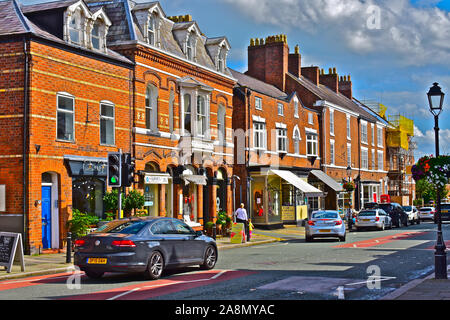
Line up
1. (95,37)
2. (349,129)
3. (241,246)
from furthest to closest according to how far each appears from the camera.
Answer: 1. (349,129)
2. (241,246)
3. (95,37)

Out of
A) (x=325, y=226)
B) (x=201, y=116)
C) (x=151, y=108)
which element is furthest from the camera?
(x=201, y=116)

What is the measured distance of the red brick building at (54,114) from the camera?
20.5 meters

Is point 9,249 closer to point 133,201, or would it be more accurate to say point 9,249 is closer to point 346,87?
point 133,201

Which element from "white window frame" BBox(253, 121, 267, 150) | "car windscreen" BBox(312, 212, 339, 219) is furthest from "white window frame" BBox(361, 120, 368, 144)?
"car windscreen" BBox(312, 212, 339, 219)

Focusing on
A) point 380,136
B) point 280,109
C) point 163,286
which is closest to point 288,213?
point 280,109

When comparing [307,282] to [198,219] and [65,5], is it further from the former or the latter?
[198,219]

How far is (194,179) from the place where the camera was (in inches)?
1152

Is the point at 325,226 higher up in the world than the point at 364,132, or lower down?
lower down

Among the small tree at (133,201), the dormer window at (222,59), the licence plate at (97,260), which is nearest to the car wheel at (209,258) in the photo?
the licence plate at (97,260)

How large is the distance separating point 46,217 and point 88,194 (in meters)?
2.23

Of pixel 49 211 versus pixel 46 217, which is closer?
pixel 46 217

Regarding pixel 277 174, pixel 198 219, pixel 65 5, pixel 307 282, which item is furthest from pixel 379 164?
pixel 307 282

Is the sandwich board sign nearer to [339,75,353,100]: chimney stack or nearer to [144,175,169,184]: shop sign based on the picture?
[144,175,169,184]: shop sign

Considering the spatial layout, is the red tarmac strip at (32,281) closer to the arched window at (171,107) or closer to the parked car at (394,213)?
the arched window at (171,107)
